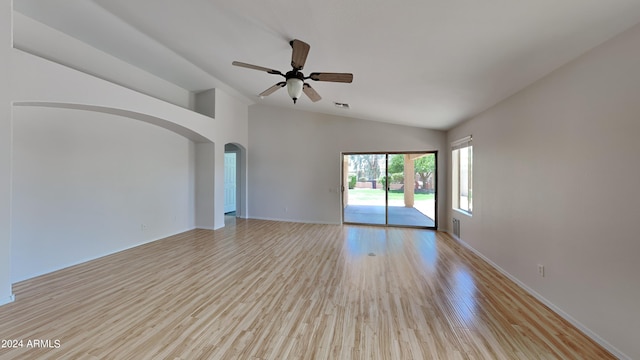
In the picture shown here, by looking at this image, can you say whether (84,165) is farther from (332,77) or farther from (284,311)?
(332,77)

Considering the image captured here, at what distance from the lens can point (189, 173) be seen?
18.2 ft

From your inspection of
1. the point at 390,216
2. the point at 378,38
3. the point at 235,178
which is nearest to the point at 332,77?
the point at 378,38

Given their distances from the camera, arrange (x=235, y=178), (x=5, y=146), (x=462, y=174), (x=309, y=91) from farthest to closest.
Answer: (x=235, y=178), (x=462, y=174), (x=309, y=91), (x=5, y=146)

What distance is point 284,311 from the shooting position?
7.57ft

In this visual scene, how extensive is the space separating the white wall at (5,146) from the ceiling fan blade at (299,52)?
2832 mm

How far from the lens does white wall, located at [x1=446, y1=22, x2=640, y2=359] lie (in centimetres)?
166

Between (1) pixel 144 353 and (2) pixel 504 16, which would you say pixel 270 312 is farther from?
(2) pixel 504 16

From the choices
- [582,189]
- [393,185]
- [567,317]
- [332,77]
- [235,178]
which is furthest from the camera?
[235,178]

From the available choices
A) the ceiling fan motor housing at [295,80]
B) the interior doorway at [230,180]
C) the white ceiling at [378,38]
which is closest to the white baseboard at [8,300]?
the white ceiling at [378,38]

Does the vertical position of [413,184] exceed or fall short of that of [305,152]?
it falls short

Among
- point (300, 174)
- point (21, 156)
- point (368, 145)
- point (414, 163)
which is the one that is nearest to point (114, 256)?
point (21, 156)

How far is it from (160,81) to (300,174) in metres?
3.83

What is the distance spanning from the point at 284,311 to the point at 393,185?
4691 mm

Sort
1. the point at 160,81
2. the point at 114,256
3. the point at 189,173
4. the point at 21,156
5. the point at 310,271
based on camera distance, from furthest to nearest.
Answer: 1. the point at 189,173
2. the point at 160,81
3. the point at 114,256
4. the point at 310,271
5. the point at 21,156
